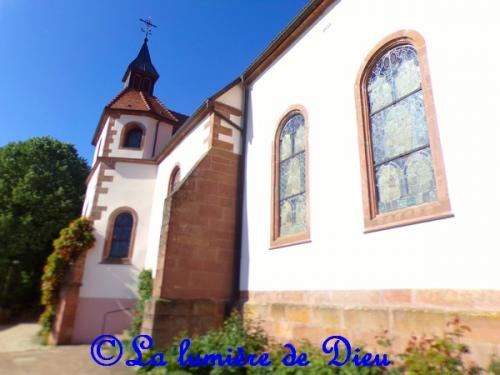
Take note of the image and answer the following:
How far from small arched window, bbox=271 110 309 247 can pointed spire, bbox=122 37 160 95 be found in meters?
12.7

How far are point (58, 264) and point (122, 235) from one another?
6.91 feet

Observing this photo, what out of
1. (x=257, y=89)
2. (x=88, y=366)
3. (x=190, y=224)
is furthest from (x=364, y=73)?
(x=88, y=366)

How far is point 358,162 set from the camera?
5102 millimetres

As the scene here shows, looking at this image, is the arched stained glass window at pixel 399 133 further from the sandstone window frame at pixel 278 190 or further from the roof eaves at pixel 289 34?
the roof eaves at pixel 289 34

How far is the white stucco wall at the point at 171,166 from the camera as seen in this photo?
9.58m

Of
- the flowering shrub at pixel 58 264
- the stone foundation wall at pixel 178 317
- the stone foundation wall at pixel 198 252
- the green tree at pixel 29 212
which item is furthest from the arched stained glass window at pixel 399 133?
the green tree at pixel 29 212

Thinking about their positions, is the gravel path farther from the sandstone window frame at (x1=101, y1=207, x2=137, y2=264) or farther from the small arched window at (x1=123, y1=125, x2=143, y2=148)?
the small arched window at (x1=123, y1=125, x2=143, y2=148)

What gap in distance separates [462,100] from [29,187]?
19.4 metres

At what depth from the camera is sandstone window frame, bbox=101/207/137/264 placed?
11703mm

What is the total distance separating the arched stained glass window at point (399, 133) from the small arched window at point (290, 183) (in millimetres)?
1465

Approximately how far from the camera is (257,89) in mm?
8594

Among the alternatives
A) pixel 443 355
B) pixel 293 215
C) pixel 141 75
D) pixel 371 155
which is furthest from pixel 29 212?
pixel 443 355

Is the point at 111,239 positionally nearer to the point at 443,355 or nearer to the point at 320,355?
the point at 320,355

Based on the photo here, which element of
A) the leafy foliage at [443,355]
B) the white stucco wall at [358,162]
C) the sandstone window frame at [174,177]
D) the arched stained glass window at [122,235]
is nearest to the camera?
the leafy foliage at [443,355]
